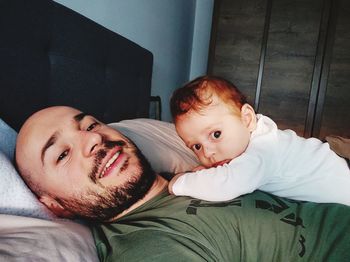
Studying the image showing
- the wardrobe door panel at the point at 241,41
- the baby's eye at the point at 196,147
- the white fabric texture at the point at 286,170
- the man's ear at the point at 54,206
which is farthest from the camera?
the wardrobe door panel at the point at 241,41

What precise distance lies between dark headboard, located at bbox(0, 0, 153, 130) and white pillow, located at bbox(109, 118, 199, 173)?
0.23 metres

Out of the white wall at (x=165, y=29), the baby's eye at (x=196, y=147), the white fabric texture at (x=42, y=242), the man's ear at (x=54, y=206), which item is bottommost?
the man's ear at (x=54, y=206)

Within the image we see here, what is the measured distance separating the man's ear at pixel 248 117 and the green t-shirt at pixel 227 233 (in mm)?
308

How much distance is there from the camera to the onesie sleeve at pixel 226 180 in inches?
36.5

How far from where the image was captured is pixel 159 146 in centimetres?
130

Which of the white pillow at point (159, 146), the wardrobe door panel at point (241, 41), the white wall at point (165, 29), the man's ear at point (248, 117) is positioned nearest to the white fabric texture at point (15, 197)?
the white pillow at point (159, 146)

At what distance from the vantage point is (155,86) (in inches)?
107

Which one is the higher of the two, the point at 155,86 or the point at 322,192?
the point at 155,86

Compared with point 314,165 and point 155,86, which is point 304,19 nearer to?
point 155,86

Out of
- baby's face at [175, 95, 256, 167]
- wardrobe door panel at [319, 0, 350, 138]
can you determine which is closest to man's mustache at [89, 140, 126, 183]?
baby's face at [175, 95, 256, 167]

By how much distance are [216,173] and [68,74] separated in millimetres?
728

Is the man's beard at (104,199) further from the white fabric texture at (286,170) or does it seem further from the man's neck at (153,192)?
the white fabric texture at (286,170)

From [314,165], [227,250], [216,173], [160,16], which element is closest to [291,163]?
[314,165]

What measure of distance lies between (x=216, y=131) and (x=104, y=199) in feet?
1.47
